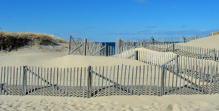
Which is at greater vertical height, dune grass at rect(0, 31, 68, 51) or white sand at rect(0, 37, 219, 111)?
dune grass at rect(0, 31, 68, 51)

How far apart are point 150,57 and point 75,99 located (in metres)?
8.59

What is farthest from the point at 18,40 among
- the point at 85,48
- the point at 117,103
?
the point at 117,103

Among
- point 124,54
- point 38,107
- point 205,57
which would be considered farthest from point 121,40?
point 38,107

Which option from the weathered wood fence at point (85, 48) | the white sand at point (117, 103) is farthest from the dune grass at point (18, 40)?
the white sand at point (117, 103)

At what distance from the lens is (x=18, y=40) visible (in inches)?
711

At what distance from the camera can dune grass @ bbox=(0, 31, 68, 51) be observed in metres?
16.9

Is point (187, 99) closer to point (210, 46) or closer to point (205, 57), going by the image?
point (205, 57)

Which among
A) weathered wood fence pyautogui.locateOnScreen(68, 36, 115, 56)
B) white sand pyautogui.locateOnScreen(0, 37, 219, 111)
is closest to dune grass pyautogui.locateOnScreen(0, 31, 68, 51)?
weathered wood fence pyautogui.locateOnScreen(68, 36, 115, 56)

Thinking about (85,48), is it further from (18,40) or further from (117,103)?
(117,103)

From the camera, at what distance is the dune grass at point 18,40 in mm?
16891

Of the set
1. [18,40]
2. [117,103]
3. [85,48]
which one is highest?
[18,40]

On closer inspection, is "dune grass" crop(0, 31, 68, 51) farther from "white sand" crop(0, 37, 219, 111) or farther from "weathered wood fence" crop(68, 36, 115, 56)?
"white sand" crop(0, 37, 219, 111)

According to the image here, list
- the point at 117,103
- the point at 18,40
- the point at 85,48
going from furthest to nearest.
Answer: the point at 18,40 < the point at 85,48 < the point at 117,103

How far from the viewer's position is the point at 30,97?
25.2ft
